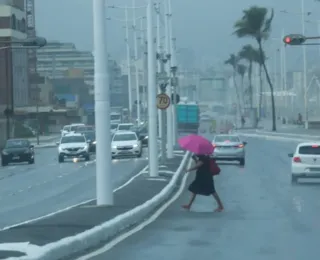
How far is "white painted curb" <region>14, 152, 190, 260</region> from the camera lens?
15067mm

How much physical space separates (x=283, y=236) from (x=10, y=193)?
1991 cm

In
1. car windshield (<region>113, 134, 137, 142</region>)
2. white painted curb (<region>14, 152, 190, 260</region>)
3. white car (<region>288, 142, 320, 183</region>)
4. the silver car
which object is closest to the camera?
white painted curb (<region>14, 152, 190, 260</region>)

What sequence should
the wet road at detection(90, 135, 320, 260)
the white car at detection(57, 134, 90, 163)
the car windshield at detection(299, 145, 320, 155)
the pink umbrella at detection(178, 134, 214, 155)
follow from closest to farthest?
the wet road at detection(90, 135, 320, 260) → the pink umbrella at detection(178, 134, 214, 155) → the car windshield at detection(299, 145, 320, 155) → the white car at detection(57, 134, 90, 163)

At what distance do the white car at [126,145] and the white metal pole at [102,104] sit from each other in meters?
38.9

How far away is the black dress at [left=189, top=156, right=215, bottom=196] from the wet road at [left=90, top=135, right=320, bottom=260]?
0.54 meters

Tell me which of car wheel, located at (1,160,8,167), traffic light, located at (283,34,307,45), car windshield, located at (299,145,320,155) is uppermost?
traffic light, located at (283,34,307,45)

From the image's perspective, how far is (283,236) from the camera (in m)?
19.5

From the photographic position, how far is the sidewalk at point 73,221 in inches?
677

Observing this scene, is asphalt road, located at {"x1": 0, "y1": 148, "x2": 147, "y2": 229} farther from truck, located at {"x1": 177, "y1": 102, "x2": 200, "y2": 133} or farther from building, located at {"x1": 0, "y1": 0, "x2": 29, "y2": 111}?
truck, located at {"x1": 177, "y1": 102, "x2": 200, "y2": 133}

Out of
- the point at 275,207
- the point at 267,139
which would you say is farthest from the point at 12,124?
the point at 275,207

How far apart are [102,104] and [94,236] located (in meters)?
6.21

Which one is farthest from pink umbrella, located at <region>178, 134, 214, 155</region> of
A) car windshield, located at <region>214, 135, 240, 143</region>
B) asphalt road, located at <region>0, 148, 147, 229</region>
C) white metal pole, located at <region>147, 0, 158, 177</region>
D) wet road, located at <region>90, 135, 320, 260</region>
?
car windshield, located at <region>214, 135, 240, 143</region>

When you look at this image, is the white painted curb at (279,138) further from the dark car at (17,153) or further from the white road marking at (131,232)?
the white road marking at (131,232)

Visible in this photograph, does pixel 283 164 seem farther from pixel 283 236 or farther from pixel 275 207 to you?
pixel 283 236
